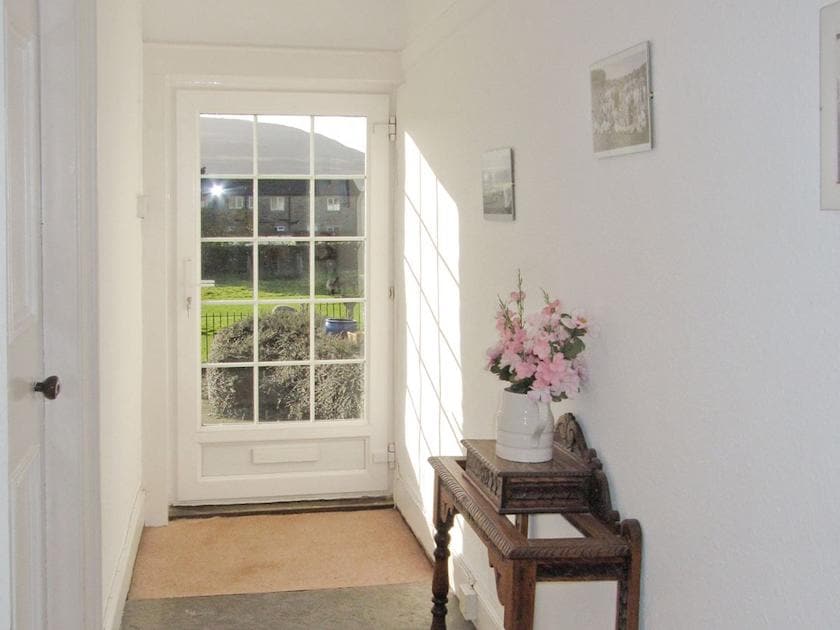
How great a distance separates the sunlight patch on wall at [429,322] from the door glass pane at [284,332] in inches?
22.2

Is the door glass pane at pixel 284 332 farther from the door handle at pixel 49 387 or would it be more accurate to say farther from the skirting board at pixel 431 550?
the door handle at pixel 49 387

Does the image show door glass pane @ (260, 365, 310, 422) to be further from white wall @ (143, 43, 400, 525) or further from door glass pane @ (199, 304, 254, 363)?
white wall @ (143, 43, 400, 525)

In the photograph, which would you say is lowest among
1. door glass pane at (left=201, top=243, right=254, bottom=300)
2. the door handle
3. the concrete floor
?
the concrete floor

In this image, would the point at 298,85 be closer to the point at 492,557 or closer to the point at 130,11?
the point at 130,11

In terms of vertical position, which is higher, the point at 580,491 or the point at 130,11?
the point at 130,11

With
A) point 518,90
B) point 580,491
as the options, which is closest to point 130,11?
point 518,90

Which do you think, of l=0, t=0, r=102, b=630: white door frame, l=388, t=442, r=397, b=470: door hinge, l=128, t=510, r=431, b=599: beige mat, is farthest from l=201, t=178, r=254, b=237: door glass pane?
l=0, t=0, r=102, b=630: white door frame

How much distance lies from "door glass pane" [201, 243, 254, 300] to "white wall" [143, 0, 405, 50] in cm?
97

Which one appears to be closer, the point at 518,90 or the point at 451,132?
the point at 518,90

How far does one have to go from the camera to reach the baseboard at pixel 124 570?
3.34m

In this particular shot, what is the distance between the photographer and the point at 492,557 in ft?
7.66

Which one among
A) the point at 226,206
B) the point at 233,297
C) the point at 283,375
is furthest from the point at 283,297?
the point at 226,206

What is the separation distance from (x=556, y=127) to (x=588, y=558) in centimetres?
115

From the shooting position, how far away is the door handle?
2.33 m
